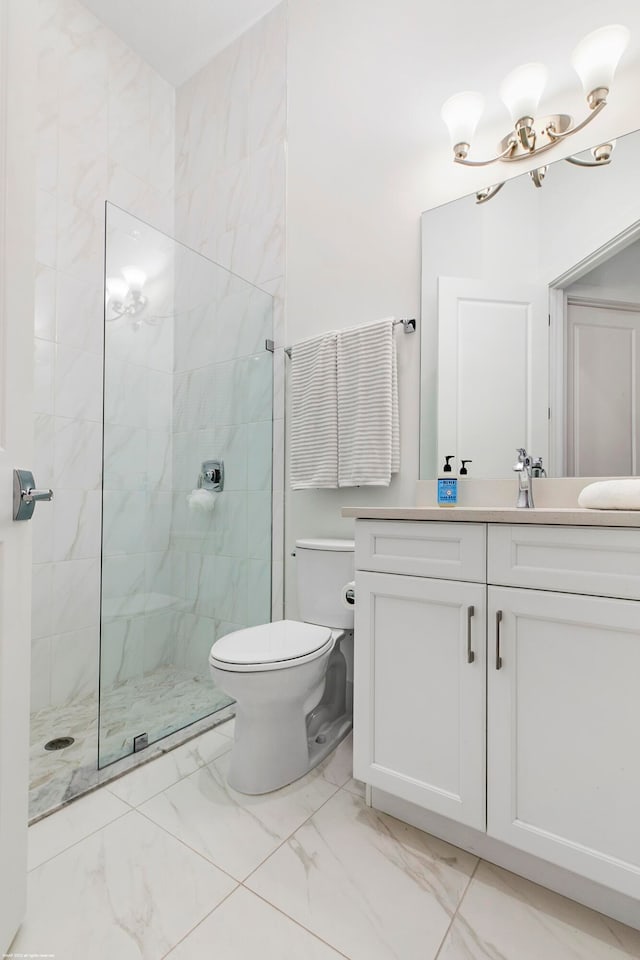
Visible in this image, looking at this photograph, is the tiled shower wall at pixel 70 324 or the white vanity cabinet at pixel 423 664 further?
the tiled shower wall at pixel 70 324

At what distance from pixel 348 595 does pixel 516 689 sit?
69cm

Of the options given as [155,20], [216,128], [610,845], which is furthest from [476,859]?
[155,20]

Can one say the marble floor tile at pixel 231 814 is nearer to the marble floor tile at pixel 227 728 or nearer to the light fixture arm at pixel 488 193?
the marble floor tile at pixel 227 728

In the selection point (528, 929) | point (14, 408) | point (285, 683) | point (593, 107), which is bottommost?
point (528, 929)

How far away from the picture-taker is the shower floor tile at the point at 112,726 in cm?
144

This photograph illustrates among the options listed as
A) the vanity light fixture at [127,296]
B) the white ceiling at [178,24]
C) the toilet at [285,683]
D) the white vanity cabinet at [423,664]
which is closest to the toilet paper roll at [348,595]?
the toilet at [285,683]

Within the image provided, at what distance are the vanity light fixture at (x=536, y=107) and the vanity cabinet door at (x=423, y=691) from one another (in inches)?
55.2

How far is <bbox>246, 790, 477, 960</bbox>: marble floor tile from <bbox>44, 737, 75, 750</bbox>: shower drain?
93 cm

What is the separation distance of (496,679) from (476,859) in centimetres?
49

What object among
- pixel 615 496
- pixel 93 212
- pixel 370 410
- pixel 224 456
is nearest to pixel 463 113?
pixel 370 410

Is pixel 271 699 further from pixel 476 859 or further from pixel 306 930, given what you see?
pixel 476 859

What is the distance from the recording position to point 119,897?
3.43ft

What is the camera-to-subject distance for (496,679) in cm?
108

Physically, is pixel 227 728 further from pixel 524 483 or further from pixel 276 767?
pixel 524 483
